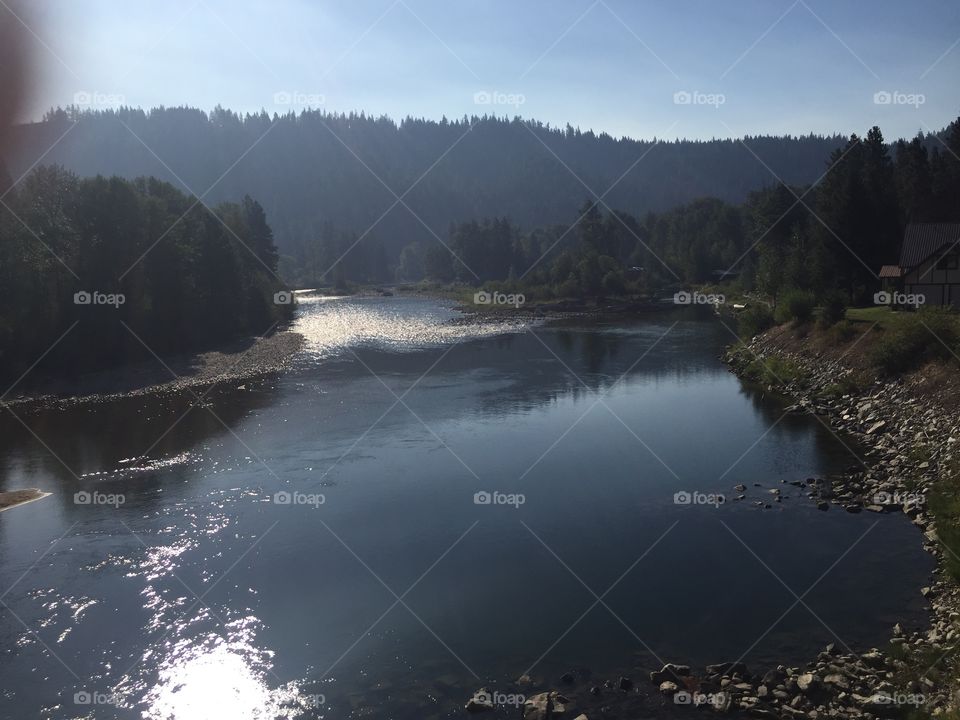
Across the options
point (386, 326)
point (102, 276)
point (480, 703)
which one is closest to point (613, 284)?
point (386, 326)

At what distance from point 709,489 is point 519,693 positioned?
445 inches

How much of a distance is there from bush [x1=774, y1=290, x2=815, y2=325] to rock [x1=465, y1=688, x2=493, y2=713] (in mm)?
36086

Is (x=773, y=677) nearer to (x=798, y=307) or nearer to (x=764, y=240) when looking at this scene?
(x=798, y=307)

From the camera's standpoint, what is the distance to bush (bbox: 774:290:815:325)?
4259 cm

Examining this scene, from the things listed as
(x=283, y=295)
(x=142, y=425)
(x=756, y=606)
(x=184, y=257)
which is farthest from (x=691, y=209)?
(x=756, y=606)

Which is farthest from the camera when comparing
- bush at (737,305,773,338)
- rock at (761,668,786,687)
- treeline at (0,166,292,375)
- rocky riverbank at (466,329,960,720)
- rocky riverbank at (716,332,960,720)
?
bush at (737,305,773,338)

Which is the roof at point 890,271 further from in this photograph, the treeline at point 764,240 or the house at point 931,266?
the house at point 931,266

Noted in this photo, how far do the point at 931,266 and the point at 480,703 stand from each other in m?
37.2

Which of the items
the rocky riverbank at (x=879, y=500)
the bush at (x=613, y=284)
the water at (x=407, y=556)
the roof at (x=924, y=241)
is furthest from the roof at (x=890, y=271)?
the bush at (x=613, y=284)

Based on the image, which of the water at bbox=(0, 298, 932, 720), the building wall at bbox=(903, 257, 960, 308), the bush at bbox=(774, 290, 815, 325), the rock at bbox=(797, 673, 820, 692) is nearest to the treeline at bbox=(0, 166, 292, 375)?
the water at bbox=(0, 298, 932, 720)

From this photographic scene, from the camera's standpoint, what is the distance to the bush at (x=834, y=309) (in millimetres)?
38938

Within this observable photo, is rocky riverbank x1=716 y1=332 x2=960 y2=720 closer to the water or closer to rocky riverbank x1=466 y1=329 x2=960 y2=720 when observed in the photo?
rocky riverbank x1=466 y1=329 x2=960 y2=720

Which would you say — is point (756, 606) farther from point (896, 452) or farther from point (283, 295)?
point (283, 295)

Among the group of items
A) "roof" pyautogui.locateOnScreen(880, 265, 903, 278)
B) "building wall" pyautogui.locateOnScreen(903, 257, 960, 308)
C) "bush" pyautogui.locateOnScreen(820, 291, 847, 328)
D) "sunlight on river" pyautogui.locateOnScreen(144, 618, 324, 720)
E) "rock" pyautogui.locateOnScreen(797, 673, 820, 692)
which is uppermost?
"roof" pyautogui.locateOnScreen(880, 265, 903, 278)
